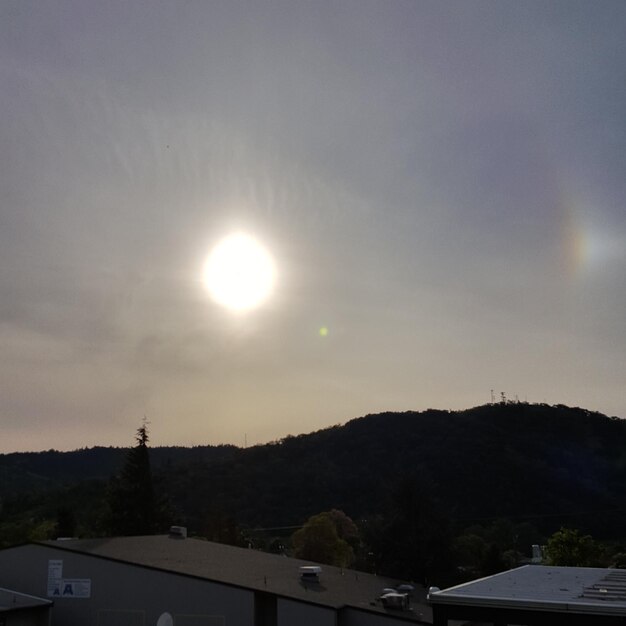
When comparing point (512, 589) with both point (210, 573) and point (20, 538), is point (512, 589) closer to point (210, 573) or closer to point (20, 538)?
point (210, 573)

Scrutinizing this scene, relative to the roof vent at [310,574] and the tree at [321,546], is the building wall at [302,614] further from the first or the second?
the tree at [321,546]

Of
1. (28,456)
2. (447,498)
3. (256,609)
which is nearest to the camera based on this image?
(256,609)

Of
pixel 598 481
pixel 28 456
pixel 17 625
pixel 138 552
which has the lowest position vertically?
pixel 17 625

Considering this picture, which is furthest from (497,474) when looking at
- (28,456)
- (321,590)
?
(28,456)

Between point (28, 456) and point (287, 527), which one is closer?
point (287, 527)

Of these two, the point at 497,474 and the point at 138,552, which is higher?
the point at 497,474

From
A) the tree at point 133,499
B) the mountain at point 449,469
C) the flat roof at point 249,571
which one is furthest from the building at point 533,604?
→ the mountain at point 449,469

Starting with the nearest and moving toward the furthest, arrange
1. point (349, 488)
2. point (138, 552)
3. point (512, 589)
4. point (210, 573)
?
point (512, 589) < point (210, 573) < point (138, 552) < point (349, 488)

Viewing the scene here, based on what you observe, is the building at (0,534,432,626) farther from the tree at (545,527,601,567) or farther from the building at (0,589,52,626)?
the tree at (545,527,601,567)
